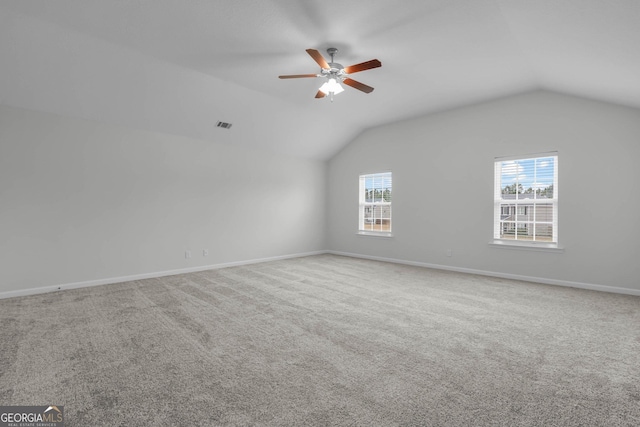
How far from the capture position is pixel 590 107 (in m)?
4.12

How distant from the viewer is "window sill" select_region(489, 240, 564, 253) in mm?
4414

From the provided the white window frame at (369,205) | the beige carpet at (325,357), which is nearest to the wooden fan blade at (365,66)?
the beige carpet at (325,357)

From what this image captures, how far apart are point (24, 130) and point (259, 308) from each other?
3810 mm

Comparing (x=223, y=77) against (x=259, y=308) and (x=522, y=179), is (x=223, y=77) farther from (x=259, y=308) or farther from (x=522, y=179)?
(x=522, y=179)

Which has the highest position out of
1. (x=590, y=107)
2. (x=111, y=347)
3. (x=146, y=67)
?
(x=146, y=67)

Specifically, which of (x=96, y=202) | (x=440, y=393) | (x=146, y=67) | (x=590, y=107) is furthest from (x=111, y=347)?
(x=590, y=107)

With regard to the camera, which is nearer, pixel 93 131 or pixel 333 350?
pixel 333 350

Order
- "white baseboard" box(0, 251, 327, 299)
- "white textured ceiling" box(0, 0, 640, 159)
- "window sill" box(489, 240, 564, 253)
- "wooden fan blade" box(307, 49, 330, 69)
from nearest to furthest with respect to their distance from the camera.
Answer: "white textured ceiling" box(0, 0, 640, 159) < "wooden fan blade" box(307, 49, 330, 69) < "white baseboard" box(0, 251, 327, 299) < "window sill" box(489, 240, 564, 253)

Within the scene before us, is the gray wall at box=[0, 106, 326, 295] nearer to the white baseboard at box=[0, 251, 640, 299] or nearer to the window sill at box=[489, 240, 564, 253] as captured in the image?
the white baseboard at box=[0, 251, 640, 299]

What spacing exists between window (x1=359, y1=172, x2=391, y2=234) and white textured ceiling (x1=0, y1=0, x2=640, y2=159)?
1953 millimetres

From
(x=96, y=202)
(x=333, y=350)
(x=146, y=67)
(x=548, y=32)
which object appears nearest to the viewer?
(x=333, y=350)

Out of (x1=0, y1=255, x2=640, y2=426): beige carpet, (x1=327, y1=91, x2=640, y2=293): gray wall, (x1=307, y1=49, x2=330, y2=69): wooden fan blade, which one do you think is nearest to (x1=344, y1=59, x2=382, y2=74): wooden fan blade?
(x1=307, y1=49, x2=330, y2=69): wooden fan blade

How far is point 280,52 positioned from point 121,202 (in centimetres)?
331

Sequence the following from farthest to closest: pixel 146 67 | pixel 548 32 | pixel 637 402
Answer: pixel 146 67, pixel 548 32, pixel 637 402
